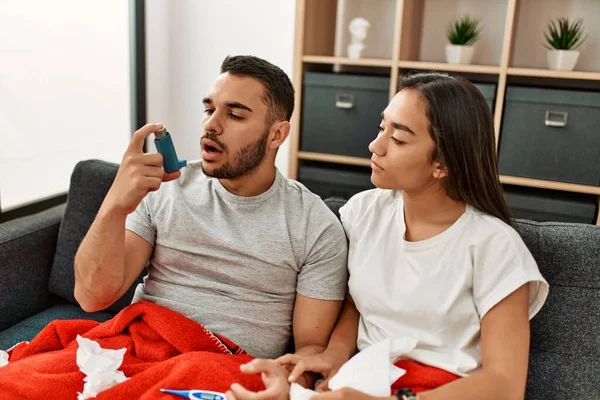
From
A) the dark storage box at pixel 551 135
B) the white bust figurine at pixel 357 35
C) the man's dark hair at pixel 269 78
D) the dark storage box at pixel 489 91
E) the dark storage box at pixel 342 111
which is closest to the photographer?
the man's dark hair at pixel 269 78

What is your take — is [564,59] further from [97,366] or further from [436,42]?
[97,366]

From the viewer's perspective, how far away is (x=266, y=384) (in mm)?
1160

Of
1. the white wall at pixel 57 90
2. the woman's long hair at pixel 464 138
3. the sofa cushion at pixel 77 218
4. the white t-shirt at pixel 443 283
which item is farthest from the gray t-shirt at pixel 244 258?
the white wall at pixel 57 90

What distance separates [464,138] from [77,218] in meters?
1.19

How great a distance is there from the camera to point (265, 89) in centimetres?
147

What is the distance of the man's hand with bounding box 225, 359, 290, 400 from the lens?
3.67 feet

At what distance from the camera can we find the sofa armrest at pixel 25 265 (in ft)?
5.67

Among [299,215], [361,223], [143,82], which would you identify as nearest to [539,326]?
[361,223]

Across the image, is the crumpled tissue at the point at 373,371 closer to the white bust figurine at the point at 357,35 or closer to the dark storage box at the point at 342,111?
the dark storage box at the point at 342,111

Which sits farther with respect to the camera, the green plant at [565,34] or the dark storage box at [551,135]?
the green plant at [565,34]

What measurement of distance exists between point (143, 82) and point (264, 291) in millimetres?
1918

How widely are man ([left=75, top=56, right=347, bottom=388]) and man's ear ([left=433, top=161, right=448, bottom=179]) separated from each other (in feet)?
0.91

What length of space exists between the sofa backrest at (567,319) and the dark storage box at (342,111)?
4.03ft

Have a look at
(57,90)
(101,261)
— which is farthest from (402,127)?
(57,90)
